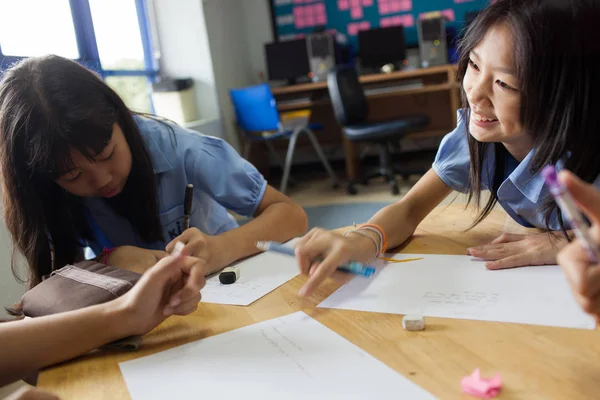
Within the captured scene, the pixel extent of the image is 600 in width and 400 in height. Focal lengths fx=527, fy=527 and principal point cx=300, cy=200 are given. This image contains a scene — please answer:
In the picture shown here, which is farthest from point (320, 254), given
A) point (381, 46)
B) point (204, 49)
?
point (381, 46)

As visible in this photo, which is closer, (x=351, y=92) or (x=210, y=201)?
(x=210, y=201)

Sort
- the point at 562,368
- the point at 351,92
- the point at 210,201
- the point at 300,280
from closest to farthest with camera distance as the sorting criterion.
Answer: the point at 562,368
the point at 300,280
the point at 210,201
the point at 351,92

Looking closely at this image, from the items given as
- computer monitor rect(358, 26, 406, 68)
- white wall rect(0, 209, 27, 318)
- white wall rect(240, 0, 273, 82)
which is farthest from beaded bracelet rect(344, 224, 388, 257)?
white wall rect(240, 0, 273, 82)

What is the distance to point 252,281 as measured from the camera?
88 centimetres

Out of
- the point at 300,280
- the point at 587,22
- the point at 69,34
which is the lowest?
the point at 300,280

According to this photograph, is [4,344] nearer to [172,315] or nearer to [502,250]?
[172,315]

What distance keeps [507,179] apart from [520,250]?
0.16 metres

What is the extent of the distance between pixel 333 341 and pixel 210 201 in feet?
2.79

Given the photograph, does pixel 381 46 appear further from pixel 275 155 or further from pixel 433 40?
pixel 275 155

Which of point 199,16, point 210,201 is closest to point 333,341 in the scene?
point 210,201

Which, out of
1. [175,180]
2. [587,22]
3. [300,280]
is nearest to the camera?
[587,22]

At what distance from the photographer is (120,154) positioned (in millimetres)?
1088

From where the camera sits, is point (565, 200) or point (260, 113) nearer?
point (565, 200)

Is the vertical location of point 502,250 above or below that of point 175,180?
below
